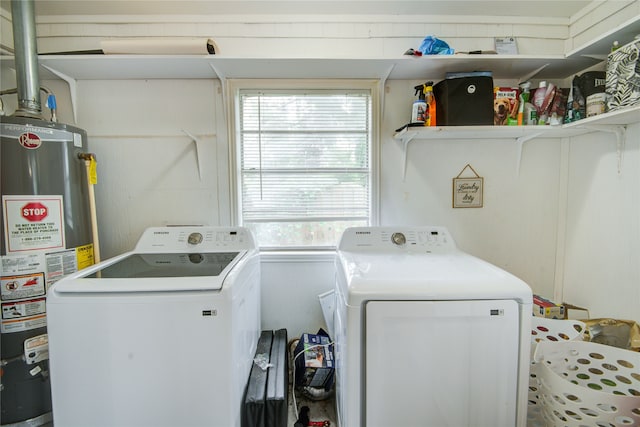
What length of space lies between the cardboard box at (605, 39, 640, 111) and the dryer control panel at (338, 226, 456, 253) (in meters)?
1.02

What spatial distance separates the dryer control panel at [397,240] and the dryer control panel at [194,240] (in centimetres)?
61

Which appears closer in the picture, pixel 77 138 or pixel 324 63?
pixel 77 138

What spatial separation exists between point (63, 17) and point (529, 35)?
317cm

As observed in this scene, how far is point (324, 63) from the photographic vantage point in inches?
61.8

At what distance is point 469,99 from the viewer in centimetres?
157

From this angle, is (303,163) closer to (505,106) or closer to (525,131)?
(505,106)

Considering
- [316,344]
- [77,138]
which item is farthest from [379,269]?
[77,138]

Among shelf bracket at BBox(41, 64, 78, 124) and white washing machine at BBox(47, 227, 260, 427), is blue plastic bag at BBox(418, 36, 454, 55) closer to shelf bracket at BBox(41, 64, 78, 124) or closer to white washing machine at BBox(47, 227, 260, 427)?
white washing machine at BBox(47, 227, 260, 427)

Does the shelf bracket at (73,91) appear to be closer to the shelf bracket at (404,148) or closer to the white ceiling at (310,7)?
the white ceiling at (310,7)

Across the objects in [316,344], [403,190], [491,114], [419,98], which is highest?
[419,98]

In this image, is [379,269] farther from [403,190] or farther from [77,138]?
[77,138]

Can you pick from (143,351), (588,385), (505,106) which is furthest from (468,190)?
(143,351)

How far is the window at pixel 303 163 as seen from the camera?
1886 millimetres

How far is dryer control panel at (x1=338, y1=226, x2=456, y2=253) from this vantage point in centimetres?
158
